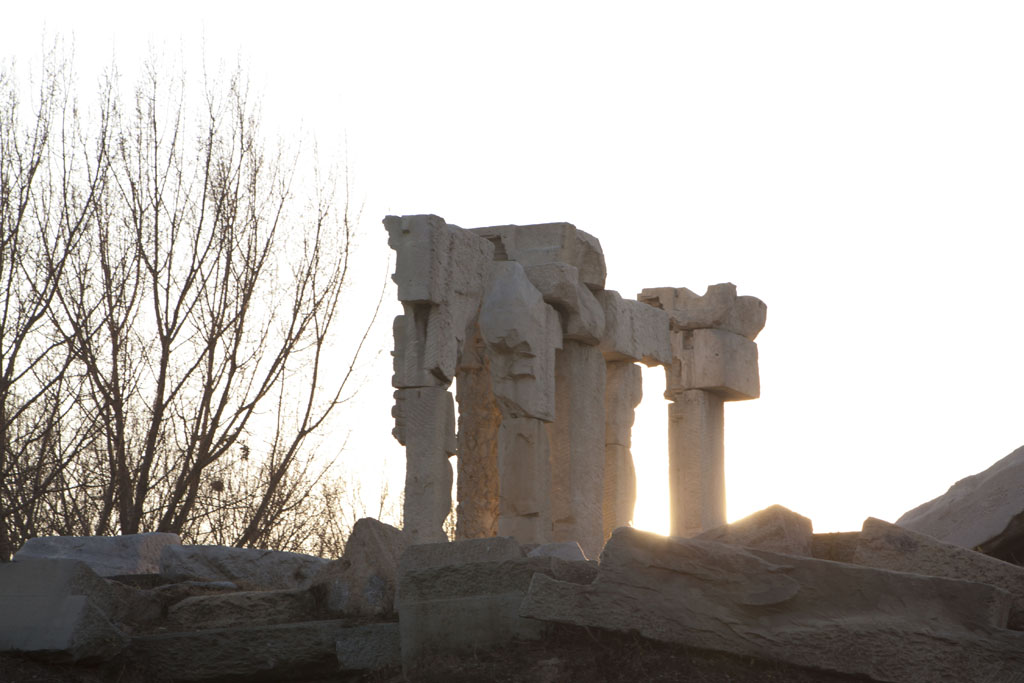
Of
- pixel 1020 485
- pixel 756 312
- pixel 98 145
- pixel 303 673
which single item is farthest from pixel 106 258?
pixel 1020 485

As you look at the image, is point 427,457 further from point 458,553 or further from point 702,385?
A: point 702,385

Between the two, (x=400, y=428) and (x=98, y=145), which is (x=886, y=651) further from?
(x=98, y=145)

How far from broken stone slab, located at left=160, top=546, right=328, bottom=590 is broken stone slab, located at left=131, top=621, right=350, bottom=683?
5.67 feet

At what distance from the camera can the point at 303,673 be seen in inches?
326

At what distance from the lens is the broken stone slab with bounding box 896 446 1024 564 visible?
916 cm

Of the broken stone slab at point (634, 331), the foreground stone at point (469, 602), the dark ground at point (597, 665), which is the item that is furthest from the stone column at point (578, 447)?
the dark ground at point (597, 665)

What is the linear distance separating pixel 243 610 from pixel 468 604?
174 centimetres

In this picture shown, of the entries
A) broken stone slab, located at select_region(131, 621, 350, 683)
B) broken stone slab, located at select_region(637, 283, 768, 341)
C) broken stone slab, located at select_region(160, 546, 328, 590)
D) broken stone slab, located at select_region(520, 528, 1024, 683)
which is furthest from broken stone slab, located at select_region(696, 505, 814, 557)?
broken stone slab, located at select_region(637, 283, 768, 341)

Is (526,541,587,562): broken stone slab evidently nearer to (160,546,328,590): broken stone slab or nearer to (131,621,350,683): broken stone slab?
(131,621,350,683): broken stone slab

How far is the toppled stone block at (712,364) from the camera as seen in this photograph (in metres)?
17.4

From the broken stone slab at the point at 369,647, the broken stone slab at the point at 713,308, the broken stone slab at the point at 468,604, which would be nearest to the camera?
the broken stone slab at the point at 468,604

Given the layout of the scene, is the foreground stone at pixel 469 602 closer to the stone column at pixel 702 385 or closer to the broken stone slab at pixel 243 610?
the broken stone slab at pixel 243 610

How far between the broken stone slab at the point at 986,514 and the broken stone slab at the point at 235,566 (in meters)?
3.91

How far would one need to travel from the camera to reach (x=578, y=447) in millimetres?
14523
